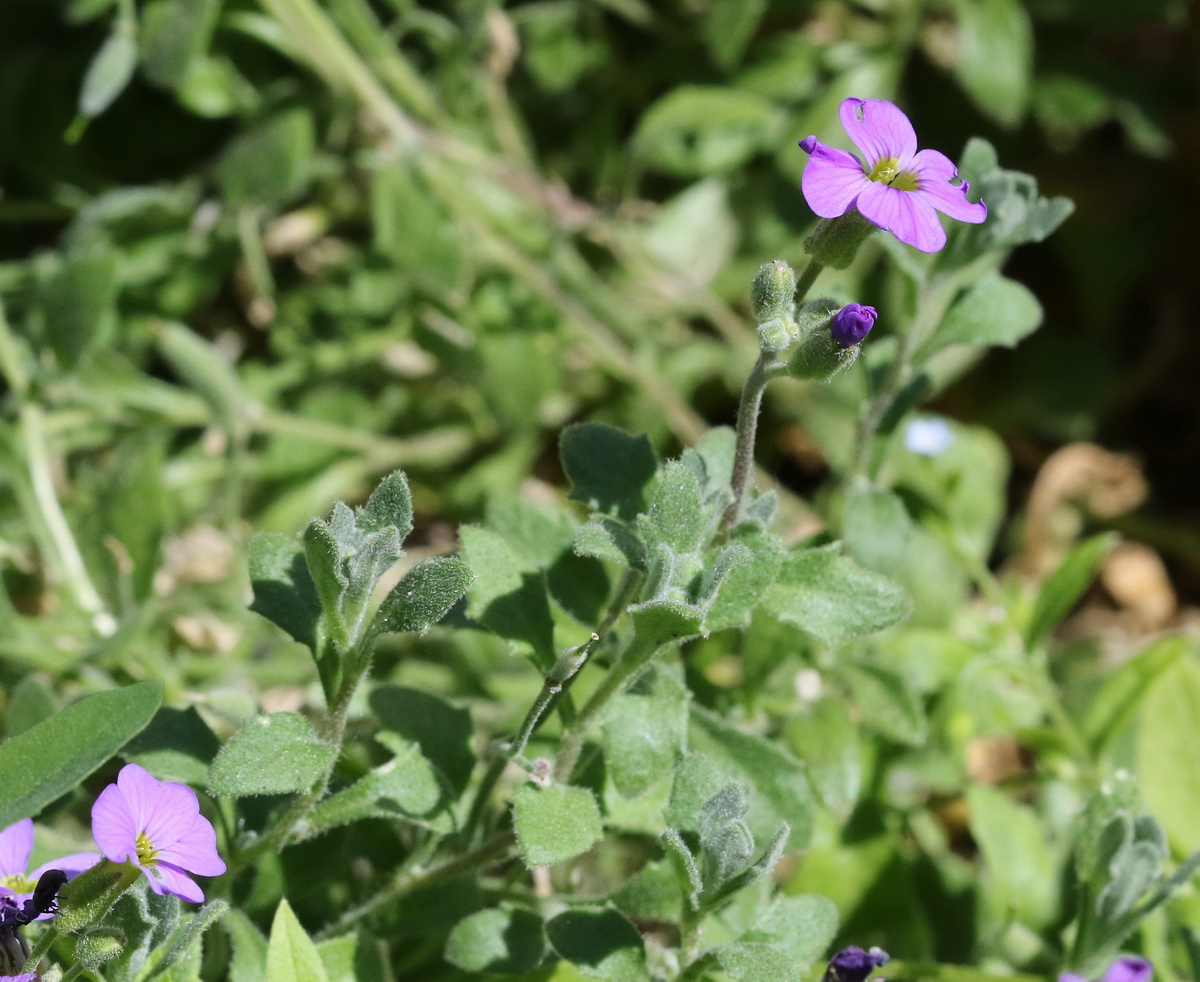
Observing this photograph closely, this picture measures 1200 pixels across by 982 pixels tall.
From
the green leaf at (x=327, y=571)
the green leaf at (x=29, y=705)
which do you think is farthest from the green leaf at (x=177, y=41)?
the green leaf at (x=327, y=571)

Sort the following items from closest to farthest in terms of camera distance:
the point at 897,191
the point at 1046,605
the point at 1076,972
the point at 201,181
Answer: the point at 897,191 → the point at 1076,972 → the point at 1046,605 → the point at 201,181

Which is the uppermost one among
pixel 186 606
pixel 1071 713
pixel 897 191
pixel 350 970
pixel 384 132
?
pixel 897 191

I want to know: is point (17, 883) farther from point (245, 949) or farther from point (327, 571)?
point (327, 571)

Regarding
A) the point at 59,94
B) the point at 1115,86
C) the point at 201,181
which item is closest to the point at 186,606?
the point at 201,181

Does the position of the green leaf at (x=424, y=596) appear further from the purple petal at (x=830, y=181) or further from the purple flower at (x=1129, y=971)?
the purple flower at (x=1129, y=971)

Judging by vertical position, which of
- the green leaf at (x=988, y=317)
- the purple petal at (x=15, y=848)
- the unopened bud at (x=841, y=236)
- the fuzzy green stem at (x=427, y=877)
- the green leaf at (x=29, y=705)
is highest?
the unopened bud at (x=841, y=236)

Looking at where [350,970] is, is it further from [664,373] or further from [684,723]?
[664,373]

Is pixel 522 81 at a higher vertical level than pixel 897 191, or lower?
lower
